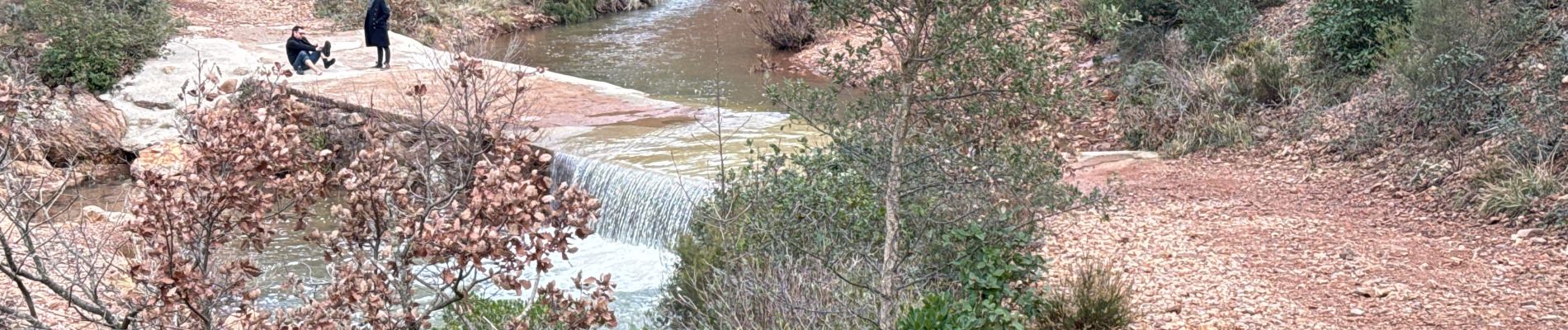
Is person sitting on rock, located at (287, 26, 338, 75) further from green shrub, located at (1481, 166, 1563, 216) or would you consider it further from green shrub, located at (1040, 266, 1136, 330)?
green shrub, located at (1481, 166, 1563, 216)

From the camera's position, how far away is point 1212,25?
11.3m

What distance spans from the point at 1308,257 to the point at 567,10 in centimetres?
1616

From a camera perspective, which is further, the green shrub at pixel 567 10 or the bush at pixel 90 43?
the green shrub at pixel 567 10

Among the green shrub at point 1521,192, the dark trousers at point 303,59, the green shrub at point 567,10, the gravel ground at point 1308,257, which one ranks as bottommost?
the green shrub at point 567,10

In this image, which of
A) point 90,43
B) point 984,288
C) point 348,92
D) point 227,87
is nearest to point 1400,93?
point 984,288

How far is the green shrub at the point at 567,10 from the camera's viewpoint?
21.0 meters

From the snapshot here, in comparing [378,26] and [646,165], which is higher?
[378,26]

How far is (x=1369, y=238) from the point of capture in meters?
6.58

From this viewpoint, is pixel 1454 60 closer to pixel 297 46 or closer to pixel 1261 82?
pixel 1261 82

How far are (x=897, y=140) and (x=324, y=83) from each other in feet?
31.1

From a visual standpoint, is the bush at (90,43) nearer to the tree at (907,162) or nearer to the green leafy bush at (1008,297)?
the tree at (907,162)

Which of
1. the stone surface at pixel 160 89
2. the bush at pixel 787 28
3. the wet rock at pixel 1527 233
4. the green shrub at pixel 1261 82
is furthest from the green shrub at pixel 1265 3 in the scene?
the stone surface at pixel 160 89

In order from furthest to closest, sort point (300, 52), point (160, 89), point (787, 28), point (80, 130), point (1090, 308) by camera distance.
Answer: point (787, 28) < point (300, 52) < point (160, 89) < point (80, 130) < point (1090, 308)

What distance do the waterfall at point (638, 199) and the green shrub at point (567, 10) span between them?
1138 cm
